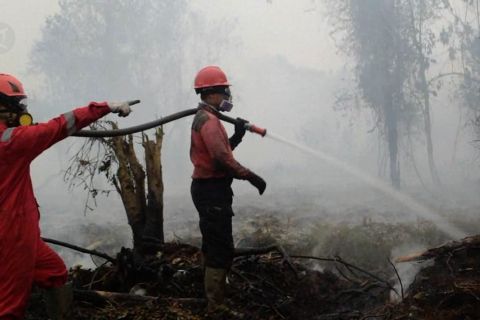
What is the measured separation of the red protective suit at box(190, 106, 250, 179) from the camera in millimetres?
3758

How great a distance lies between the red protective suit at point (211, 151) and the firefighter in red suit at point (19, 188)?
1048mm

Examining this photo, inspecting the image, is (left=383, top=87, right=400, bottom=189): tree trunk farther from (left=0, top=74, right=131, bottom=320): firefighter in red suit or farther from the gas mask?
(left=0, top=74, right=131, bottom=320): firefighter in red suit

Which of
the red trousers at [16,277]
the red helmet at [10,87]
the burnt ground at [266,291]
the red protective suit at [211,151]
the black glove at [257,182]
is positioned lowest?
the burnt ground at [266,291]

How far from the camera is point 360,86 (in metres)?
18.8

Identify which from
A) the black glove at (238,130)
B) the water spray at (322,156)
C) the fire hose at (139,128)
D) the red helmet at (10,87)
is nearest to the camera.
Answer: the red helmet at (10,87)

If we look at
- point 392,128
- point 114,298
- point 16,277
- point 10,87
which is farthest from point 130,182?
point 392,128

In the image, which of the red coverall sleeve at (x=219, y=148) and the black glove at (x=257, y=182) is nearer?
the red coverall sleeve at (x=219, y=148)

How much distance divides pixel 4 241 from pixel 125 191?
2.95m

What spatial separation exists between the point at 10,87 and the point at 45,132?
489 millimetres

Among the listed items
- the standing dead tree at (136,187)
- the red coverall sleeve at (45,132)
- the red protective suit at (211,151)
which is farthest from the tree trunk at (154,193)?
the red coverall sleeve at (45,132)

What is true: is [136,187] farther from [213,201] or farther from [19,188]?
[19,188]

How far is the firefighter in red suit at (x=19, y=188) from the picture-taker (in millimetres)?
2629

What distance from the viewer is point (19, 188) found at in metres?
2.74

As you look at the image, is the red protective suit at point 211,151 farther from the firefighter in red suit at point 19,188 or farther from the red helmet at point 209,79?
the firefighter in red suit at point 19,188
